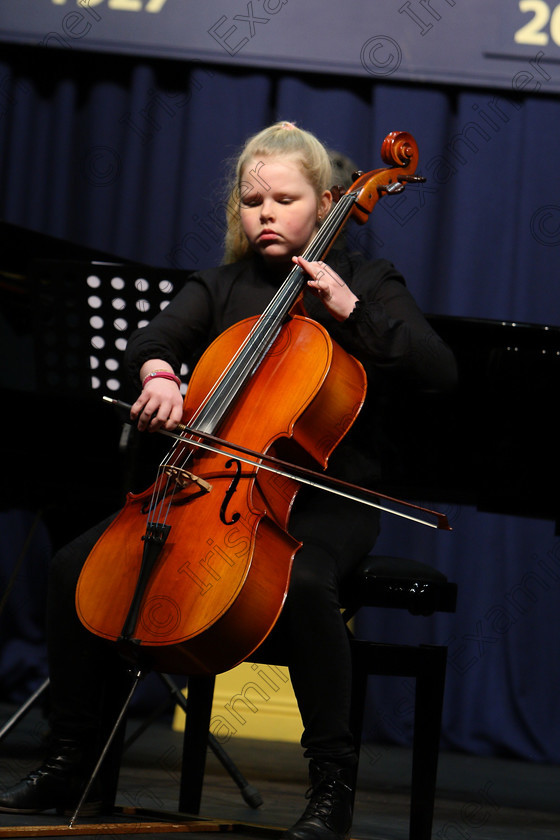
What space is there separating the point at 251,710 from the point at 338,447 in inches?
58.1

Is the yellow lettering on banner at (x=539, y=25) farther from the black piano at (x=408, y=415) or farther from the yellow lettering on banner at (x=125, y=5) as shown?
the black piano at (x=408, y=415)

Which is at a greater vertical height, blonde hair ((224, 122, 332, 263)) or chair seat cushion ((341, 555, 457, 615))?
blonde hair ((224, 122, 332, 263))

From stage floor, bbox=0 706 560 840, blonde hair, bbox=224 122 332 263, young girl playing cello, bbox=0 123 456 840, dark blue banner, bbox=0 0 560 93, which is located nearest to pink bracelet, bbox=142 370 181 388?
young girl playing cello, bbox=0 123 456 840

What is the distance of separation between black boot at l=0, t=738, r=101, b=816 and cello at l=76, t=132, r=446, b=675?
0.23 m

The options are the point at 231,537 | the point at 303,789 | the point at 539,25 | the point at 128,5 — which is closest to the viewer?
the point at 231,537

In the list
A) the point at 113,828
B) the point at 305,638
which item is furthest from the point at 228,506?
the point at 113,828

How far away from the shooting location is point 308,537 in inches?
60.4

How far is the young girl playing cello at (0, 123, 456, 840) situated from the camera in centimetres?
139

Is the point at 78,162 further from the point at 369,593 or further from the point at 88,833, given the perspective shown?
the point at 88,833

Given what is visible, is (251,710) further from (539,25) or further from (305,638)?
(539,25)

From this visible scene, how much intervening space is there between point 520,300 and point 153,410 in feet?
6.20

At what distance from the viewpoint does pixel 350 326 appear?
1.62 m

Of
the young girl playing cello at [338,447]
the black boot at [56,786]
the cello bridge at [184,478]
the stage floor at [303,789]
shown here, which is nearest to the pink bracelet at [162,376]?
the young girl playing cello at [338,447]

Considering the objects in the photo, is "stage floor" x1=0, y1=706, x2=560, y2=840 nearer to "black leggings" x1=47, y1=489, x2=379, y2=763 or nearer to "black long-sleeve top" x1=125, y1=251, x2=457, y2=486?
"black leggings" x1=47, y1=489, x2=379, y2=763
